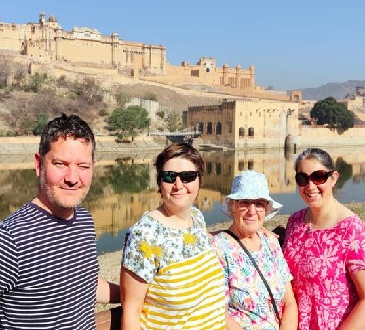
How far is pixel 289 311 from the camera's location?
2.09 metres

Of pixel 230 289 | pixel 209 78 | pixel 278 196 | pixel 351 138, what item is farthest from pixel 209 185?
pixel 209 78

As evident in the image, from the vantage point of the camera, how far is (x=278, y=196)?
16.0 meters

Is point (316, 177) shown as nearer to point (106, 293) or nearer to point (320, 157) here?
point (320, 157)

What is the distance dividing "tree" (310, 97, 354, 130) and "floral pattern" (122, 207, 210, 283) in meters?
41.0

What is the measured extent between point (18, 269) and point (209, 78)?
186ft

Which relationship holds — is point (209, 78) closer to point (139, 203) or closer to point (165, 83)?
point (165, 83)

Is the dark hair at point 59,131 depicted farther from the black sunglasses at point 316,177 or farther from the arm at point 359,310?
the arm at point 359,310

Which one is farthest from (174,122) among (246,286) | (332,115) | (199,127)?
(246,286)

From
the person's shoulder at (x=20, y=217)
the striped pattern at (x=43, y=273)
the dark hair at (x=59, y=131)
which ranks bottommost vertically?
the striped pattern at (x=43, y=273)

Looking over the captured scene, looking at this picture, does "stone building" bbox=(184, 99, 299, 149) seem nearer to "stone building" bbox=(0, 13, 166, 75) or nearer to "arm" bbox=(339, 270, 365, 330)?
"stone building" bbox=(0, 13, 166, 75)

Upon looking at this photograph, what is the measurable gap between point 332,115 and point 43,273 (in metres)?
41.7

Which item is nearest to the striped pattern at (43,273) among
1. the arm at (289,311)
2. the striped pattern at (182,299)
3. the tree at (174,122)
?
the striped pattern at (182,299)

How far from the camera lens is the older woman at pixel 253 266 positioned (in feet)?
6.52

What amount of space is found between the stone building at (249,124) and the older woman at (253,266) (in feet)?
107
